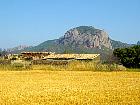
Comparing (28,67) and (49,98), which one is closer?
(49,98)

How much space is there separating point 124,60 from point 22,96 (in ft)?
201

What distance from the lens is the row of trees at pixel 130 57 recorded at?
83269mm

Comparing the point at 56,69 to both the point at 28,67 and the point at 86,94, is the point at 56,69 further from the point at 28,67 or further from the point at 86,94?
the point at 86,94

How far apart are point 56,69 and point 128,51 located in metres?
22.9

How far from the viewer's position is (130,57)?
87.4 m

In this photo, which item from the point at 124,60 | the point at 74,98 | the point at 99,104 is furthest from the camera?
the point at 124,60

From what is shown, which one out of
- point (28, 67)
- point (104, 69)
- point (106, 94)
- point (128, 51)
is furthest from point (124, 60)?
point (106, 94)

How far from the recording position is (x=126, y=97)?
27609 mm

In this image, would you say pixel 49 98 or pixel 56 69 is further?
pixel 56 69

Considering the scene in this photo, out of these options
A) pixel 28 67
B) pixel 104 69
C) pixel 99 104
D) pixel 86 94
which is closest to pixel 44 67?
pixel 28 67

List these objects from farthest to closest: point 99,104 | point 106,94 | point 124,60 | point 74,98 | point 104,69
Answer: point 124,60 → point 104,69 → point 106,94 → point 74,98 → point 99,104

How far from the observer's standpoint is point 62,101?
2598 cm

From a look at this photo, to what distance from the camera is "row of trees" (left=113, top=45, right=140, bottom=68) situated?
83269 millimetres

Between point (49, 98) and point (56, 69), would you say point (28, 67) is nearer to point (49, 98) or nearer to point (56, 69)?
point (56, 69)
